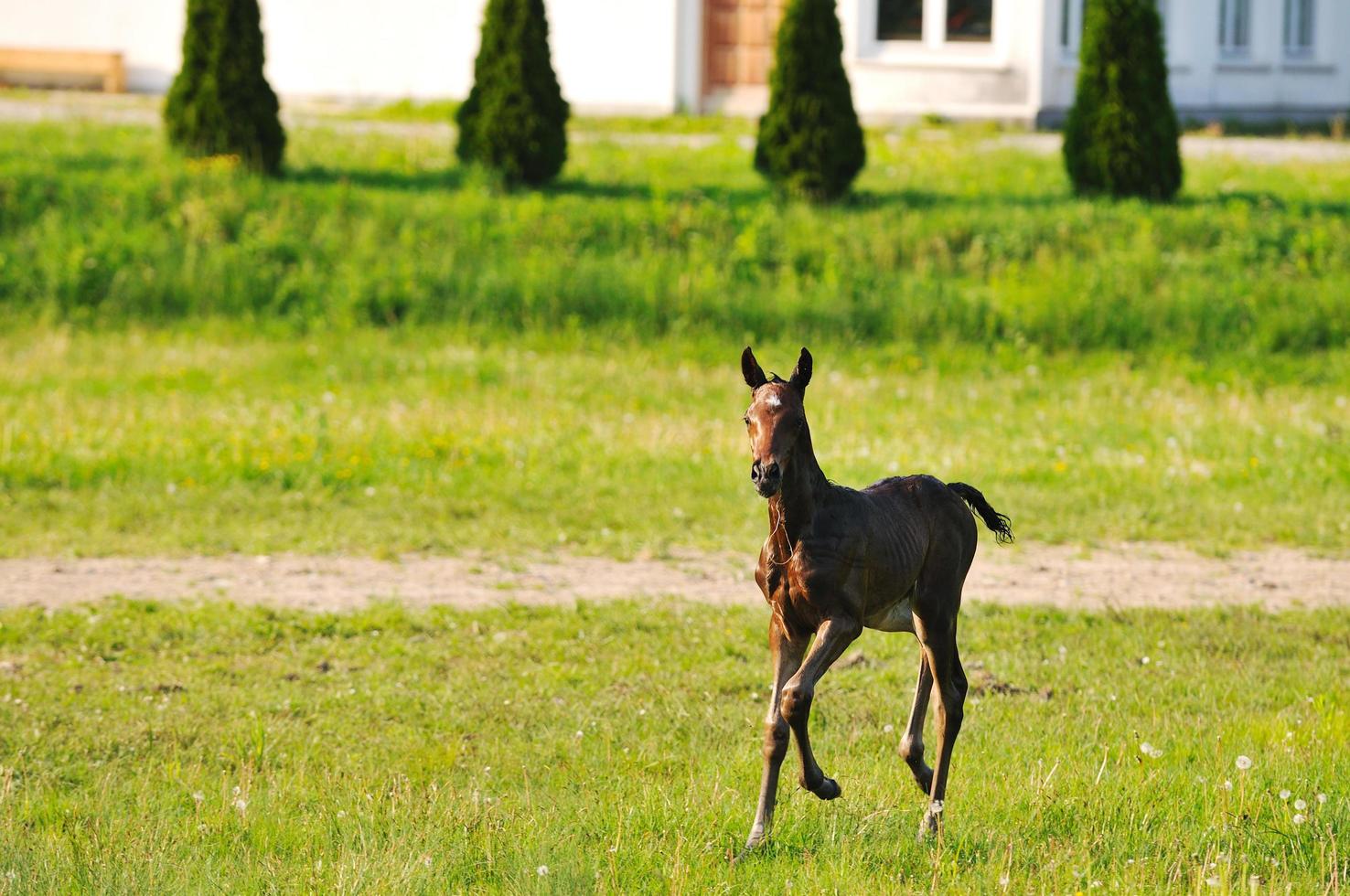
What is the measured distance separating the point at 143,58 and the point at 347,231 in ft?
42.3

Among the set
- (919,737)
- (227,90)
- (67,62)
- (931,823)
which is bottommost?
(931,823)

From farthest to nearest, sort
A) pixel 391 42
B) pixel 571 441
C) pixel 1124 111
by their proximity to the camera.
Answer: pixel 391 42 → pixel 1124 111 → pixel 571 441

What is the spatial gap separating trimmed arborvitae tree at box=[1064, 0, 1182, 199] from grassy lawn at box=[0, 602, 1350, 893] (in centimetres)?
1078

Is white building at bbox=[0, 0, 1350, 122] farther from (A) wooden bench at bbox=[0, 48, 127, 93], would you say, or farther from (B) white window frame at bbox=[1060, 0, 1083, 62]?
(A) wooden bench at bbox=[0, 48, 127, 93]

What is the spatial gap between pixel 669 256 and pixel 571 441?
5.00 m

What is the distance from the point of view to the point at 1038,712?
6.94 m

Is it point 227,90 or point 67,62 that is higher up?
point 67,62

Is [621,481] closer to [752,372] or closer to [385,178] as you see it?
[752,372]

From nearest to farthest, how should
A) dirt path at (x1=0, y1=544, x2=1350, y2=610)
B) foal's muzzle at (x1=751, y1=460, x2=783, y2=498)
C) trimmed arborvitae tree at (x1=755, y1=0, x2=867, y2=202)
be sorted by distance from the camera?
foal's muzzle at (x1=751, y1=460, x2=783, y2=498) → dirt path at (x1=0, y1=544, x2=1350, y2=610) → trimmed arborvitae tree at (x1=755, y1=0, x2=867, y2=202)

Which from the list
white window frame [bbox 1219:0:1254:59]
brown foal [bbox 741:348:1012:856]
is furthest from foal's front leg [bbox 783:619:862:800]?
white window frame [bbox 1219:0:1254:59]

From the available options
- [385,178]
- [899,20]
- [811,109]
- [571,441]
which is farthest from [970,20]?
[571,441]

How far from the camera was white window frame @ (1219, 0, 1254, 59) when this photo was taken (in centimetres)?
2759

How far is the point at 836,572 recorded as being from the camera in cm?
464

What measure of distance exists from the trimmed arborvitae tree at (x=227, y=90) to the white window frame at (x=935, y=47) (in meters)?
10.5
